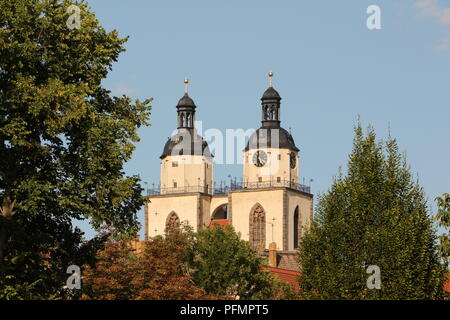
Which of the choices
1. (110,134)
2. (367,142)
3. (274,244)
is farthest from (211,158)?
(110,134)

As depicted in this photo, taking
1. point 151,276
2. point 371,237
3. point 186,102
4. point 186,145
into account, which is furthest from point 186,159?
point 371,237

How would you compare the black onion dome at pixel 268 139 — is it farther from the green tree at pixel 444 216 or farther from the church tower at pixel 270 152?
the green tree at pixel 444 216

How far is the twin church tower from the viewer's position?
13625 cm

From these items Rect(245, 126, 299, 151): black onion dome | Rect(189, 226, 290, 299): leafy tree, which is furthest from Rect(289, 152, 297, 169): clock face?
Rect(189, 226, 290, 299): leafy tree

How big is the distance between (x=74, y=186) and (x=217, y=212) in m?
104

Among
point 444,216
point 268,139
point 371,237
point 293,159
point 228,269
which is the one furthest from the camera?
point 293,159

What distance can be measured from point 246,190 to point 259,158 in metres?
4.20

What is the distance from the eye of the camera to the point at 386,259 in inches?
1812

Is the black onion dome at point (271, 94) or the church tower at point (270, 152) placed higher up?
the black onion dome at point (271, 94)

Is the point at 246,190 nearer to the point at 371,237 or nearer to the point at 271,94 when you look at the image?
the point at 271,94

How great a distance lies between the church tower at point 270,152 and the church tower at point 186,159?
22.3 feet

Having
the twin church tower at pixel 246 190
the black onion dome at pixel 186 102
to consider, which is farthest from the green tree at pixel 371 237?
the black onion dome at pixel 186 102

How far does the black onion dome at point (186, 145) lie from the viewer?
14350 cm

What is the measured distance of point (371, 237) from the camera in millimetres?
46594
